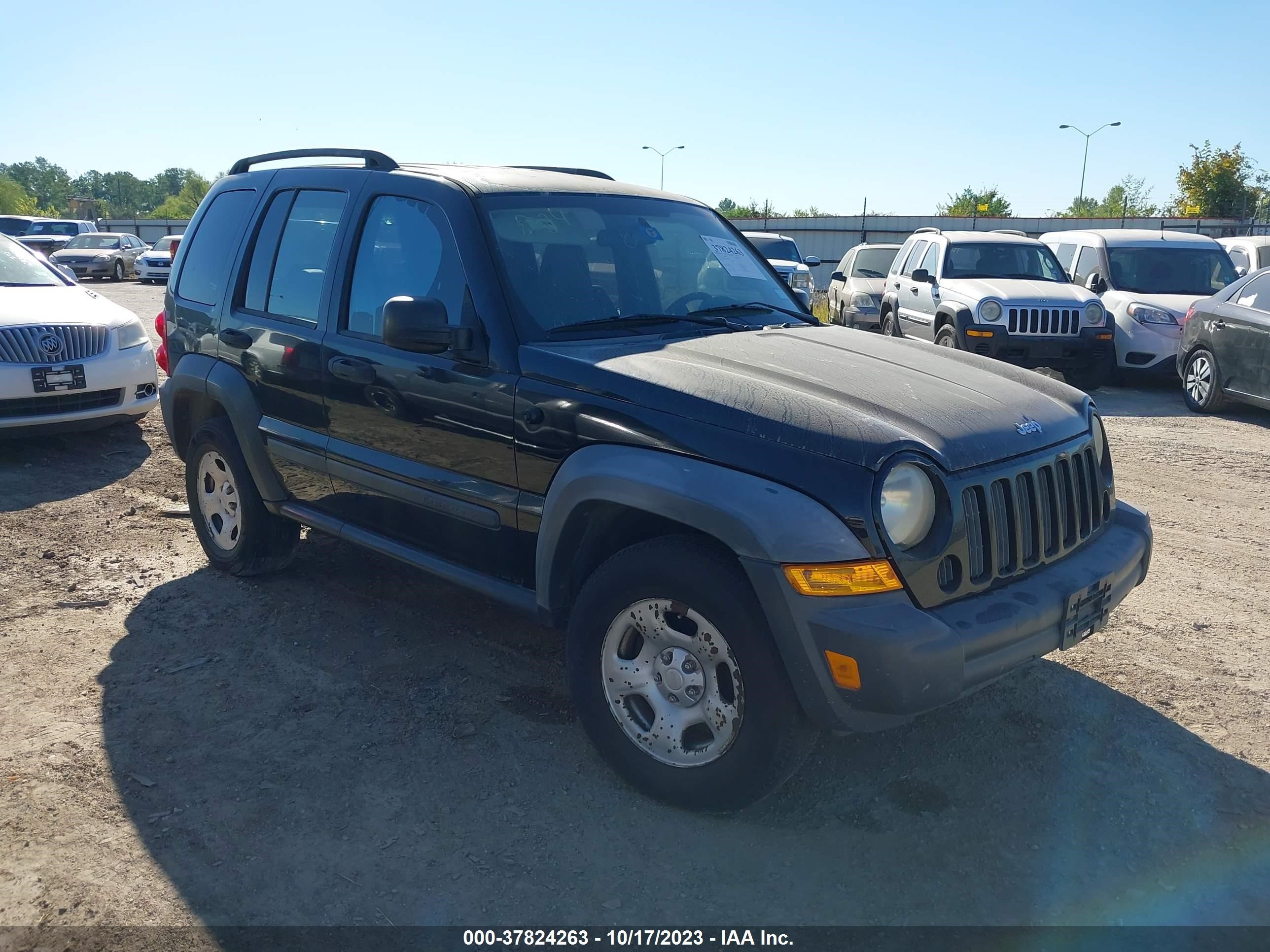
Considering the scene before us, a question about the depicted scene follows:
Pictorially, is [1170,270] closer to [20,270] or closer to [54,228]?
[20,270]

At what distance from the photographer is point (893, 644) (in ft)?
9.11

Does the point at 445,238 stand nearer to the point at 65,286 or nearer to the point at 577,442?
the point at 577,442

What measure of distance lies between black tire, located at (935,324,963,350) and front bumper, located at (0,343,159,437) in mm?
8096

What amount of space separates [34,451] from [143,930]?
20.6 ft

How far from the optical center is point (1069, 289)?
1183 cm

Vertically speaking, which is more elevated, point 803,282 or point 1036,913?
point 803,282

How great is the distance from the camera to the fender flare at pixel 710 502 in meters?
2.85

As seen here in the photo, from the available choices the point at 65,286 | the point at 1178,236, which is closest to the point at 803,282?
the point at 1178,236

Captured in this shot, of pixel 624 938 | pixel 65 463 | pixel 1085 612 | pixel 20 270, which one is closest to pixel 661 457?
pixel 624 938

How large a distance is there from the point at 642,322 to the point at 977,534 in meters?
1.52

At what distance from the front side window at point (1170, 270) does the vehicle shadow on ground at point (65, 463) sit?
11.0 m

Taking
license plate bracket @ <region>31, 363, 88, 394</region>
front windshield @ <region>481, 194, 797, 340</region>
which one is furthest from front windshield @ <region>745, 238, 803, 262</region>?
front windshield @ <region>481, 194, 797, 340</region>

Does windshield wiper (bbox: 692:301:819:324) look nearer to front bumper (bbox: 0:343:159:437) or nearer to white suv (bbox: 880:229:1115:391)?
front bumper (bbox: 0:343:159:437)

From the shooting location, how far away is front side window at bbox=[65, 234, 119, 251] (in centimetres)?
3158
